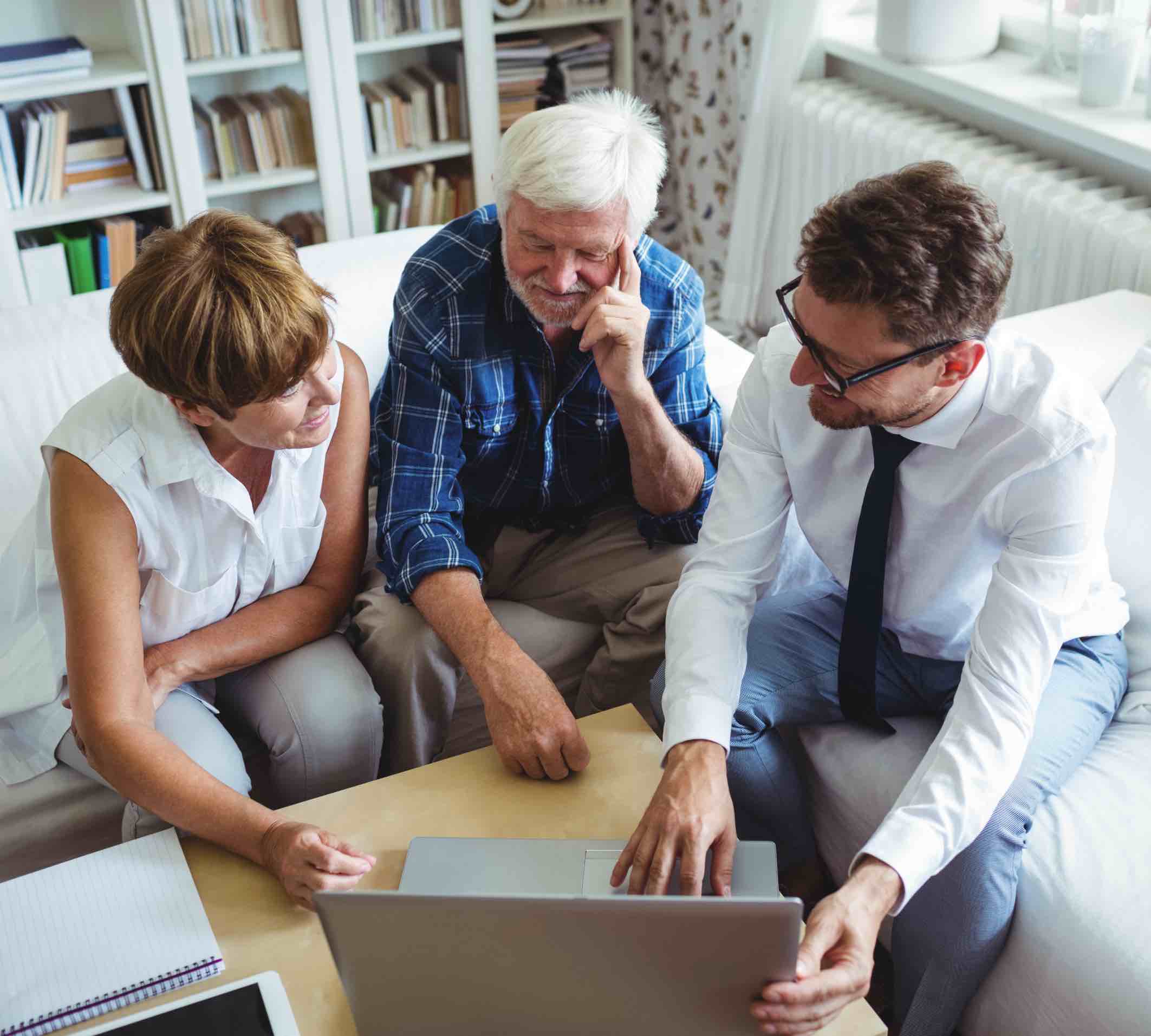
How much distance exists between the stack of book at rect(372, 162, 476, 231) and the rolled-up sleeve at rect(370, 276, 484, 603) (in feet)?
5.71

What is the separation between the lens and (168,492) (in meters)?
1.41

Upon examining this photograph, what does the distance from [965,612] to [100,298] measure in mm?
1465

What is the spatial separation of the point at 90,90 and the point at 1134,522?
8.38ft

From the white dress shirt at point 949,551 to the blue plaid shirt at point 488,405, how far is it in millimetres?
263

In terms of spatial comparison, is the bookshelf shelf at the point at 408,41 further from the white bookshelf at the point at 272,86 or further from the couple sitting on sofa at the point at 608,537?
the couple sitting on sofa at the point at 608,537

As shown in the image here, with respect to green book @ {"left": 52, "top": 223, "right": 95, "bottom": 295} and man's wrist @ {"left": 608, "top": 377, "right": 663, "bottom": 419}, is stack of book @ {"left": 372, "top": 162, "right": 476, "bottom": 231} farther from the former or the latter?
man's wrist @ {"left": 608, "top": 377, "right": 663, "bottom": 419}

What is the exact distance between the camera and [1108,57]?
226 cm

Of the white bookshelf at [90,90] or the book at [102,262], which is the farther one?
the book at [102,262]

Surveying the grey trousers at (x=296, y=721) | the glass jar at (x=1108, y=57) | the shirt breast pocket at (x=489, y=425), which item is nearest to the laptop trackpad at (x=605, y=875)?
the grey trousers at (x=296, y=721)

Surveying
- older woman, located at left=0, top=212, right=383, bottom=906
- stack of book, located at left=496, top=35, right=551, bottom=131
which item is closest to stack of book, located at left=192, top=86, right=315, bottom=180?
stack of book, located at left=496, top=35, right=551, bottom=131

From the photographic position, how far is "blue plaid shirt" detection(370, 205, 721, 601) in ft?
5.47

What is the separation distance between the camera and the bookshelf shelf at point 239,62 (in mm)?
2936

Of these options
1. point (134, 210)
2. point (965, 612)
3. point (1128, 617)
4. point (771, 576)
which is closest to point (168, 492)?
point (771, 576)

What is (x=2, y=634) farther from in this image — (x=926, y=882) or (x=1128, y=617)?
(x=1128, y=617)
